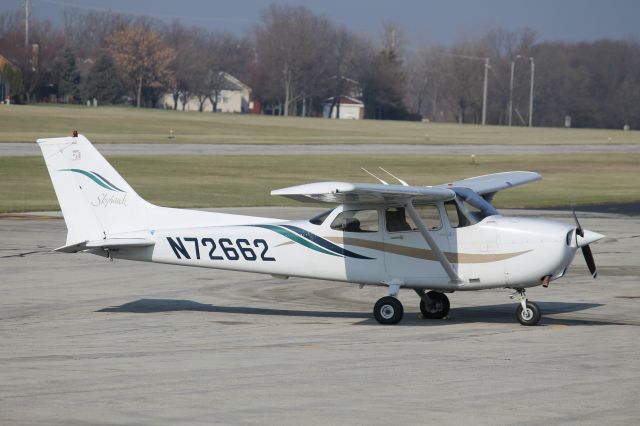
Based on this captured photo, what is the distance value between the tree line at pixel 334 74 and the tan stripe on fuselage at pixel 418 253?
120 m

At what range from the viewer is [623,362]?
11891 mm

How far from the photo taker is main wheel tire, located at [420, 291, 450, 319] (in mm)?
15406

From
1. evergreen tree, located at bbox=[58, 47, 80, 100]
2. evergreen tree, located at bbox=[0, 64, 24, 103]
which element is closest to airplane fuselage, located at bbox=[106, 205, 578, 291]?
evergreen tree, located at bbox=[0, 64, 24, 103]

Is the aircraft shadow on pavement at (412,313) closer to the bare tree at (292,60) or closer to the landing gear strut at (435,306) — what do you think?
the landing gear strut at (435,306)

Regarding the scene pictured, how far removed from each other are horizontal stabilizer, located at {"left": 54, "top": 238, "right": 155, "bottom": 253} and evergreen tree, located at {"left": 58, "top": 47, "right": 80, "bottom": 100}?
12188cm

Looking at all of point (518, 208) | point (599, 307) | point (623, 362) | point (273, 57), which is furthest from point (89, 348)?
point (273, 57)

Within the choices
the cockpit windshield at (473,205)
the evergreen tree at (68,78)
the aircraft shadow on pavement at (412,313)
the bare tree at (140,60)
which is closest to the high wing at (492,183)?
the cockpit windshield at (473,205)

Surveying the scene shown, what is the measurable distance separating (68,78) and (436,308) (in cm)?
12382

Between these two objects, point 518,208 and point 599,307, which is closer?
point 599,307

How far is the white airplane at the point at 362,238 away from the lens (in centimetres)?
1420

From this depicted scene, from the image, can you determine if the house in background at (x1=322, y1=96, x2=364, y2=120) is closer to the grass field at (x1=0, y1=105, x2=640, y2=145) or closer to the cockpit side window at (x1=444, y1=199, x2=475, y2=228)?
the grass field at (x1=0, y1=105, x2=640, y2=145)

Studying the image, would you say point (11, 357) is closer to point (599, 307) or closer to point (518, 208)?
point (599, 307)

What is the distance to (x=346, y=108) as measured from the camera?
545ft

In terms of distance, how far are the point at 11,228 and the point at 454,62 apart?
14613 centimetres
